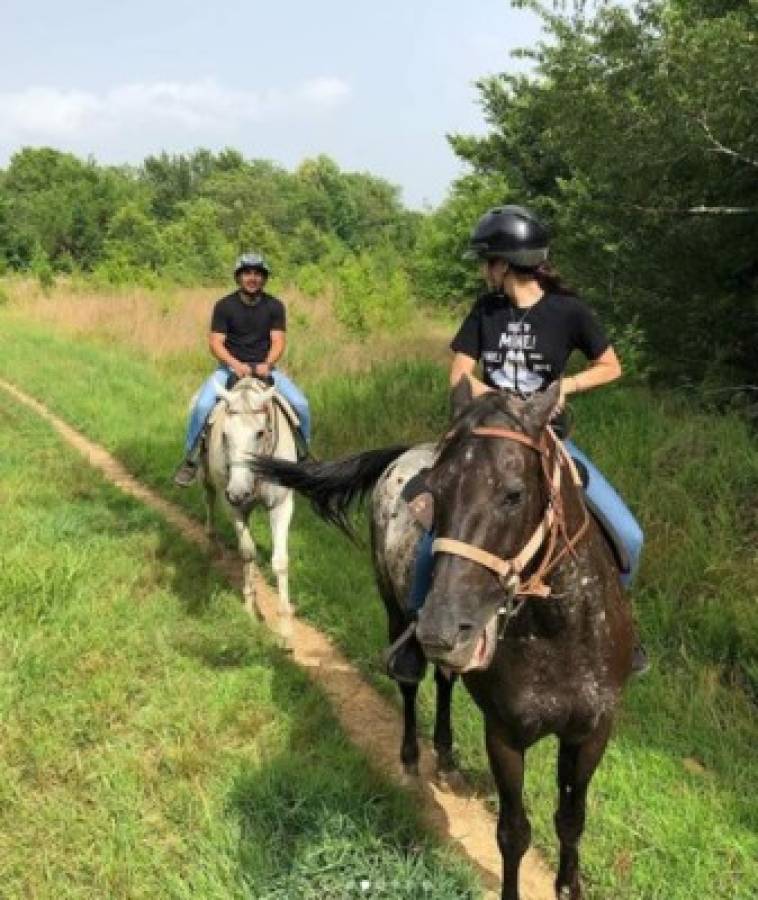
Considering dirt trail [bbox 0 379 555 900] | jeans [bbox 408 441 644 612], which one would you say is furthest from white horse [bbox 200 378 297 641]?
jeans [bbox 408 441 644 612]

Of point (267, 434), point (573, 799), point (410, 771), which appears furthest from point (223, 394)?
point (573, 799)

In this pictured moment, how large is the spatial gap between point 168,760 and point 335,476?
5.87 feet

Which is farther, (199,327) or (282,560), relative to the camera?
(199,327)

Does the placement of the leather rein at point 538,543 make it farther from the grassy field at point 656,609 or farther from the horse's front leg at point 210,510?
the horse's front leg at point 210,510

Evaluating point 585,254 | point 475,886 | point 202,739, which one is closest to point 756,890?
point 475,886

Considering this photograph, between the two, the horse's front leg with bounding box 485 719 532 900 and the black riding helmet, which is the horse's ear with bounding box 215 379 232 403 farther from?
the horse's front leg with bounding box 485 719 532 900

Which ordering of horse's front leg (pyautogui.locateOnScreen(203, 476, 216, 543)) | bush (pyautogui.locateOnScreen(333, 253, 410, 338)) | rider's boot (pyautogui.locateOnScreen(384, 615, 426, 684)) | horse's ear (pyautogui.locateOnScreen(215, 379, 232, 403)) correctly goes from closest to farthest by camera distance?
rider's boot (pyautogui.locateOnScreen(384, 615, 426, 684)), horse's ear (pyautogui.locateOnScreen(215, 379, 232, 403)), horse's front leg (pyautogui.locateOnScreen(203, 476, 216, 543)), bush (pyautogui.locateOnScreen(333, 253, 410, 338))

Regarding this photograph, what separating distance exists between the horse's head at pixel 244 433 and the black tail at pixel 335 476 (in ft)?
1.37

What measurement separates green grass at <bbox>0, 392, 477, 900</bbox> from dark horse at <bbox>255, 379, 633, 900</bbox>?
2.30 feet

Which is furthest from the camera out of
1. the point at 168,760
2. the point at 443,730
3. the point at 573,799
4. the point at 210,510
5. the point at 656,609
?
the point at 210,510

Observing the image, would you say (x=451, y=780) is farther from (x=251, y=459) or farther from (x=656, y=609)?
(x=251, y=459)

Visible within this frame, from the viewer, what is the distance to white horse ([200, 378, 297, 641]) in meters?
5.59

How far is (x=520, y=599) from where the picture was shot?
8.11 ft

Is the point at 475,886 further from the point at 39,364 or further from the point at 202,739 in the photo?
the point at 39,364
